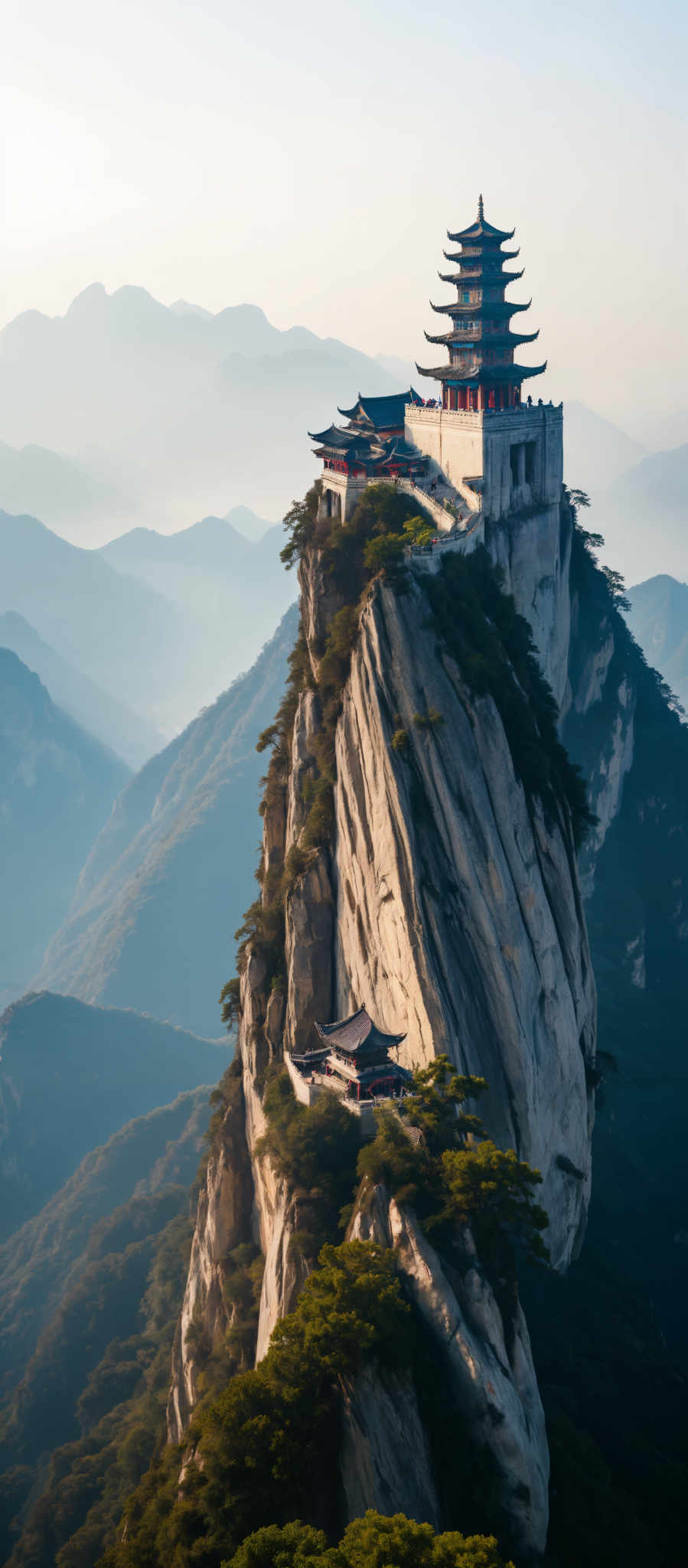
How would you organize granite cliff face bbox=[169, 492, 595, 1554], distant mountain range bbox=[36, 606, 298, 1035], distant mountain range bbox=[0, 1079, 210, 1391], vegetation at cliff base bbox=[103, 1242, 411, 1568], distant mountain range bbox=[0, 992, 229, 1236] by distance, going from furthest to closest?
distant mountain range bbox=[36, 606, 298, 1035] → distant mountain range bbox=[0, 992, 229, 1236] → distant mountain range bbox=[0, 1079, 210, 1391] → granite cliff face bbox=[169, 492, 595, 1554] → vegetation at cliff base bbox=[103, 1242, 411, 1568]

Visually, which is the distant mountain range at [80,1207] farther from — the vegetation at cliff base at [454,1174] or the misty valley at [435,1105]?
the vegetation at cliff base at [454,1174]

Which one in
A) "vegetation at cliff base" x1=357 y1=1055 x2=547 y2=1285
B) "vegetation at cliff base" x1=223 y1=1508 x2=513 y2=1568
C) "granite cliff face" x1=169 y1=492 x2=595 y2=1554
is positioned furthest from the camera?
"vegetation at cliff base" x1=357 y1=1055 x2=547 y2=1285

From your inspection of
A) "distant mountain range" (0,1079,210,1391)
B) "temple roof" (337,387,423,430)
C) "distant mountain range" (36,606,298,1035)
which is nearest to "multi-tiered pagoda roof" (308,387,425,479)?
"temple roof" (337,387,423,430)

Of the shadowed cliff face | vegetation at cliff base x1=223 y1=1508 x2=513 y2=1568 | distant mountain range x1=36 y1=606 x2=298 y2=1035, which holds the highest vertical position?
distant mountain range x1=36 y1=606 x2=298 y2=1035

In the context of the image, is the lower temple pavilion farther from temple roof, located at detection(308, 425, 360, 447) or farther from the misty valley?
temple roof, located at detection(308, 425, 360, 447)

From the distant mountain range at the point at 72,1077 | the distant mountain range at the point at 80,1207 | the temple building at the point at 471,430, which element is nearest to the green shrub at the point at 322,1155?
the temple building at the point at 471,430

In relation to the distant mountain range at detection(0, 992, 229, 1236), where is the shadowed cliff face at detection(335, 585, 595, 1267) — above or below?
below

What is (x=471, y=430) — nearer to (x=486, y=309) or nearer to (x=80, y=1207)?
(x=486, y=309)
